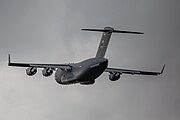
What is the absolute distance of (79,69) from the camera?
86875 millimetres

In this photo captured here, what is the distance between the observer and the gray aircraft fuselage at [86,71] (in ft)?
275

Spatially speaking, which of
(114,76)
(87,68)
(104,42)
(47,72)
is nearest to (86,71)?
(87,68)

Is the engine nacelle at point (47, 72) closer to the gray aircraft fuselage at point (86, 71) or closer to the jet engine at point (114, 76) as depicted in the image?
the gray aircraft fuselage at point (86, 71)

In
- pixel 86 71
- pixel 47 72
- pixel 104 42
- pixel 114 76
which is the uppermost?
pixel 104 42

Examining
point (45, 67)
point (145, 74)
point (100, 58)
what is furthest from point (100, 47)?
point (145, 74)

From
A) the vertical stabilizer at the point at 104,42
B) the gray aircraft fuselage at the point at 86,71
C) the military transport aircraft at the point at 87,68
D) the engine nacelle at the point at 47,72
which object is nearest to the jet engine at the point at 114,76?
the military transport aircraft at the point at 87,68

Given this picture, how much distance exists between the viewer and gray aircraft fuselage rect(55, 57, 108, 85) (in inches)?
3295

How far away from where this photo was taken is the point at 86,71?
3364 inches

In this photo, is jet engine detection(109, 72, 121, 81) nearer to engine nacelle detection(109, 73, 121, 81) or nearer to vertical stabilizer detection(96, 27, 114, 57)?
engine nacelle detection(109, 73, 121, 81)

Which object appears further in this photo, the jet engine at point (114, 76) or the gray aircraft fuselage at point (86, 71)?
the jet engine at point (114, 76)

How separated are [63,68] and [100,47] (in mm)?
7101

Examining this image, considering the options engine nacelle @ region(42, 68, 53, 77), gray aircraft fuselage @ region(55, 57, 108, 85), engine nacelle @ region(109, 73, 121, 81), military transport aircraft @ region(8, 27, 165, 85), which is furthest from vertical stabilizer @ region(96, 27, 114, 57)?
engine nacelle @ region(42, 68, 53, 77)

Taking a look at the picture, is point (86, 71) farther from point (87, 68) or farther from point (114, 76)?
point (114, 76)

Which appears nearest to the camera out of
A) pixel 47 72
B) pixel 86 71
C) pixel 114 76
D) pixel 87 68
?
pixel 87 68
